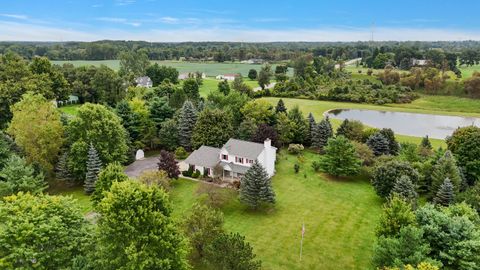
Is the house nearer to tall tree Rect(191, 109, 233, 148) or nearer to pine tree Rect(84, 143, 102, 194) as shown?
tall tree Rect(191, 109, 233, 148)

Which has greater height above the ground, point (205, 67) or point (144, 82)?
point (205, 67)


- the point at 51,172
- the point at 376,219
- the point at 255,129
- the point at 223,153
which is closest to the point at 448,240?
the point at 376,219

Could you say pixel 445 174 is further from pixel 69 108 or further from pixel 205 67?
pixel 205 67

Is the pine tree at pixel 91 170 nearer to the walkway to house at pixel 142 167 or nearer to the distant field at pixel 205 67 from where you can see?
the walkway to house at pixel 142 167

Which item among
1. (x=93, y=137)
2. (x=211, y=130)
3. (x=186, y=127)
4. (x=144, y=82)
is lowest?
(x=186, y=127)

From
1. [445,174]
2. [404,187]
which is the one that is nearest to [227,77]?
[445,174]

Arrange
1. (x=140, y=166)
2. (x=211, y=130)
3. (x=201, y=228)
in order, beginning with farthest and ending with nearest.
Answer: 1. (x=211, y=130)
2. (x=140, y=166)
3. (x=201, y=228)
